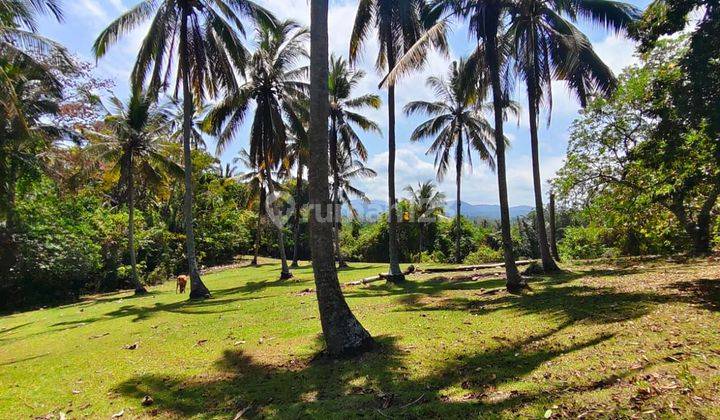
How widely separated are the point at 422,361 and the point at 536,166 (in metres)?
10.7

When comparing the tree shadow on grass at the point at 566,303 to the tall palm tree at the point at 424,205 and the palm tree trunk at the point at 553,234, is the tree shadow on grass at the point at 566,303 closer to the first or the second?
the palm tree trunk at the point at 553,234

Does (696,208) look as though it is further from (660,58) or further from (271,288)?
(271,288)

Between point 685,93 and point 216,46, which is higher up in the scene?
point 216,46

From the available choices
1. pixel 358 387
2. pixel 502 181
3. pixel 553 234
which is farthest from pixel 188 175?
pixel 553 234

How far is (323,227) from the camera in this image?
20.5 feet

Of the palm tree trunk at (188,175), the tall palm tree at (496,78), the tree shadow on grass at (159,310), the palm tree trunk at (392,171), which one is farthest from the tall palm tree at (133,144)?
the tall palm tree at (496,78)

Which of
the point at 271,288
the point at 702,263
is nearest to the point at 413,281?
the point at 271,288

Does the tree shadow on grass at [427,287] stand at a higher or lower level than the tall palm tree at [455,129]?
lower

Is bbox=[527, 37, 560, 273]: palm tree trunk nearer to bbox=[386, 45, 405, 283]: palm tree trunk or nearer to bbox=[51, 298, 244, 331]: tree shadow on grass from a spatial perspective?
bbox=[386, 45, 405, 283]: palm tree trunk

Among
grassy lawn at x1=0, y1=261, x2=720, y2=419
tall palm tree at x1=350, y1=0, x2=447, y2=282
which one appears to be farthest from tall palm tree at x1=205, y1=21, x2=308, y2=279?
grassy lawn at x1=0, y1=261, x2=720, y2=419

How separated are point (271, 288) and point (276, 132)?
7.37 meters

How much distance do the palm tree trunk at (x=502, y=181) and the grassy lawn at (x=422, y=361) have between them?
72 cm

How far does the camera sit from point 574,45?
11023 mm

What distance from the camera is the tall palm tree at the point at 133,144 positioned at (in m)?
18.8
